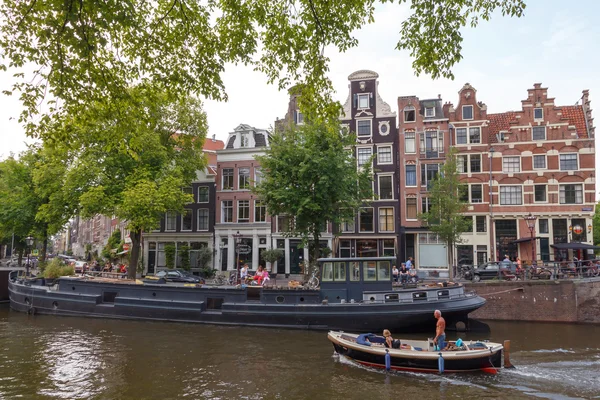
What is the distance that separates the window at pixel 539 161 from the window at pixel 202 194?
26220 millimetres

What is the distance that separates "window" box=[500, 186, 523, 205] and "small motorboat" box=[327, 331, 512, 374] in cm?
2216

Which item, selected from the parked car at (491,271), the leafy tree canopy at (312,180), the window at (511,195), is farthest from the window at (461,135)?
the parked car at (491,271)

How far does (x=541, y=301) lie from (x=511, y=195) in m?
12.7

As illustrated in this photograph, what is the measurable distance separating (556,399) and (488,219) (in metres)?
24.0

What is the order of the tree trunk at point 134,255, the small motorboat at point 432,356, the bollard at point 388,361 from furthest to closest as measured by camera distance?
the tree trunk at point 134,255 → the bollard at point 388,361 → the small motorboat at point 432,356

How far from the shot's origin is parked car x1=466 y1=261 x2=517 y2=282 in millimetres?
24117

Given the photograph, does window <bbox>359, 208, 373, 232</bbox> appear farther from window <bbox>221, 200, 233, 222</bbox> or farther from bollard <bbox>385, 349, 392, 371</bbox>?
bollard <bbox>385, 349, 392, 371</bbox>

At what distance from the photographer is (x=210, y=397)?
37.4ft

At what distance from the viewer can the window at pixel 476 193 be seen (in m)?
33.8

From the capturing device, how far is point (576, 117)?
3394 cm

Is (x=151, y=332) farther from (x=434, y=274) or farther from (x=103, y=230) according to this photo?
(x=103, y=230)

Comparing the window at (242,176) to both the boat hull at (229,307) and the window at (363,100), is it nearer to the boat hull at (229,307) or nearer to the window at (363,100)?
the window at (363,100)

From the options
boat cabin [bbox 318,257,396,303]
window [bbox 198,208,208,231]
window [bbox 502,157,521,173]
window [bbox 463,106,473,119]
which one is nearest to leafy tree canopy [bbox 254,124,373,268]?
boat cabin [bbox 318,257,396,303]

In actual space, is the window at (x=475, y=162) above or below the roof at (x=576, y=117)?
below
